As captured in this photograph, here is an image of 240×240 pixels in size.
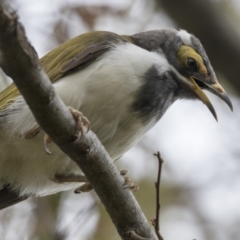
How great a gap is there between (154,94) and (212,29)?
1.80 ft

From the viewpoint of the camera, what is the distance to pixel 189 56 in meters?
3.72

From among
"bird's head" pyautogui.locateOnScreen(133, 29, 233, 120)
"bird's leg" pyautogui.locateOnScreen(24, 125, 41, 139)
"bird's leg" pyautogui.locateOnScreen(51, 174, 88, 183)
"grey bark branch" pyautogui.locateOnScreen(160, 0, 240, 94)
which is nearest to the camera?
"grey bark branch" pyautogui.locateOnScreen(160, 0, 240, 94)

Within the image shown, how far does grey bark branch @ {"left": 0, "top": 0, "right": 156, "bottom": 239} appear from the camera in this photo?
2.09 metres

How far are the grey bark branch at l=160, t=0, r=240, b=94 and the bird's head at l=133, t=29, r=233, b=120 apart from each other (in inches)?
21.0

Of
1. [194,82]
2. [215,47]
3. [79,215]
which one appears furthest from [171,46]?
[79,215]

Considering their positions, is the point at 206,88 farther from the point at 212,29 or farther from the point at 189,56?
the point at 212,29

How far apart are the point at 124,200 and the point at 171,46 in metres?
1.29

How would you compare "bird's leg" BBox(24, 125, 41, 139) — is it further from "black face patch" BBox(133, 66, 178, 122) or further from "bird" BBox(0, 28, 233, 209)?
"black face patch" BBox(133, 66, 178, 122)

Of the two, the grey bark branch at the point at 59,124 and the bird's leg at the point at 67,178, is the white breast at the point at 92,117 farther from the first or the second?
the grey bark branch at the point at 59,124

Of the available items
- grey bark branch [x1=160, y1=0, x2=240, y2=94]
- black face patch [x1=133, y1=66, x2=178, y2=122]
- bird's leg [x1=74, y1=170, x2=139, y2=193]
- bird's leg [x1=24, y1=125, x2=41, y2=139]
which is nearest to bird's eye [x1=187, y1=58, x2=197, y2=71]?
black face patch [x1=133, y1=66, x2=178, y2=122]

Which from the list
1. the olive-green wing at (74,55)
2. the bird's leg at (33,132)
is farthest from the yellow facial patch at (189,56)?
the bird's leg at (33,132)

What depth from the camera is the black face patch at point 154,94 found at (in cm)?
333

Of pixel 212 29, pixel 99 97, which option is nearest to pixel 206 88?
pixel 212 29

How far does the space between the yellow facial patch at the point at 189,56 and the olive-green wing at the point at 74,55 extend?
0.35 metres
